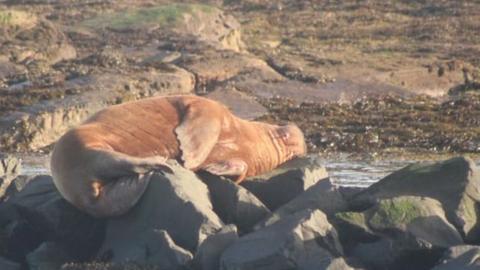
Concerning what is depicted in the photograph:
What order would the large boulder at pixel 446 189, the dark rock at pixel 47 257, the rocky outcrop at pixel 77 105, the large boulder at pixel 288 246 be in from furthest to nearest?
→ the rocky outcrop at pixel 77 105, the dark rock at pixel 47 257, the large boulder at pixel 446 189, the large boulder at pixel 288 246

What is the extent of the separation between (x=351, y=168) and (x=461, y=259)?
683cm

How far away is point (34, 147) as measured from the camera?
17.8 m

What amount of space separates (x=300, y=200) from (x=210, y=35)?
58.1 feet

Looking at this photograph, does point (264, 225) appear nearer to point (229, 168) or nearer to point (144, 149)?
point (229, 168)

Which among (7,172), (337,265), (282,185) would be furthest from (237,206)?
(7,172)

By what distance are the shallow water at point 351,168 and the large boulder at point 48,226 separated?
4012 mm

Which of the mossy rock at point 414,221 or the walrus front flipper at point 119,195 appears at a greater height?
the mossy rock at point 414,221

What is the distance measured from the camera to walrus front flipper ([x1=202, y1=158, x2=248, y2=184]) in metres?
9.98

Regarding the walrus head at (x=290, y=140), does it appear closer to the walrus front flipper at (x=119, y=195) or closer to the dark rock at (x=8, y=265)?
the walrus front flipper at (x=119, y=195)

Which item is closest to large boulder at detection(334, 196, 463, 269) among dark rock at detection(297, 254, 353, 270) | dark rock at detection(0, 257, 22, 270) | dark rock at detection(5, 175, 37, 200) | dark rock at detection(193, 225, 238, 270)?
dark rock at detection(297, 254, 353, 270)

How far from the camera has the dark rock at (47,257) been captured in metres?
9.59

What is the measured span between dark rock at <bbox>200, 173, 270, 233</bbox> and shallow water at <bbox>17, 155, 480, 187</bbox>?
3.81 metres

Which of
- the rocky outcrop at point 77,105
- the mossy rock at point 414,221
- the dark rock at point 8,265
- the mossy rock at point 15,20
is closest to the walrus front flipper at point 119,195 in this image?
the dark rock at point 8,265

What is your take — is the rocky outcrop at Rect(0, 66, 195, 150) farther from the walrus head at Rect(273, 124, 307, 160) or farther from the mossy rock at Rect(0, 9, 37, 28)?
the walrus head at Rect(273, 124, 307, 160)
